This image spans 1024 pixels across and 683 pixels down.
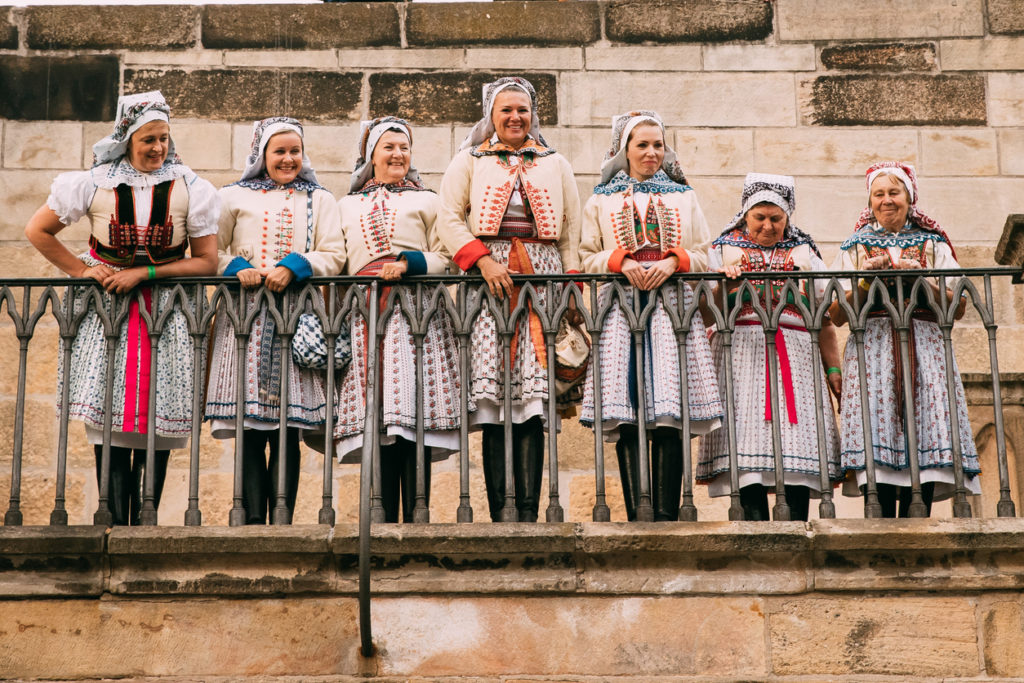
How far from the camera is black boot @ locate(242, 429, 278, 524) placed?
22.6 ft

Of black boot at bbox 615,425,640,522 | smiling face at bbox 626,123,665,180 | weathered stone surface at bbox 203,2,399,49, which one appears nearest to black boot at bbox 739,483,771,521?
black boot at bbox 615,425,640,522

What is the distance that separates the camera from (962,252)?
9023mm

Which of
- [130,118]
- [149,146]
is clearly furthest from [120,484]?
[130,118]

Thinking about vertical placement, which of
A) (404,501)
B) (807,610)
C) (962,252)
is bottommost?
(807,610)

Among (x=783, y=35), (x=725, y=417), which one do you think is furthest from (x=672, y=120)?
(x=725, y=417)

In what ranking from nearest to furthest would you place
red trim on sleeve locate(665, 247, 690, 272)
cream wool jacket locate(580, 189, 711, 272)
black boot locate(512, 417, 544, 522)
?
black boot locate(512, 417, 544, 522), red trim on sleeve locate(665, 247, 690, 272), cream wool jacket locate(580, 189, 711, 272)

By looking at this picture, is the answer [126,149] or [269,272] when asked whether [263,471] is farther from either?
[126,149]

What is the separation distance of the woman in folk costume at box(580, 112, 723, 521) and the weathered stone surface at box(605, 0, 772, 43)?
200cm

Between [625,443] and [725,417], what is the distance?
1.27 ft

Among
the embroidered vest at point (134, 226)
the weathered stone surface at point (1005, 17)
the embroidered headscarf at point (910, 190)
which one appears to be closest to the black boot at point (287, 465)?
the embroidered vest at point (134, 226)

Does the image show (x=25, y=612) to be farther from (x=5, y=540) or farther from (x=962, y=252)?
(x=962, y=252)

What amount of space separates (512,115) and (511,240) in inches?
20.0

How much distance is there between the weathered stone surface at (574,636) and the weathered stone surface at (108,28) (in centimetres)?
384

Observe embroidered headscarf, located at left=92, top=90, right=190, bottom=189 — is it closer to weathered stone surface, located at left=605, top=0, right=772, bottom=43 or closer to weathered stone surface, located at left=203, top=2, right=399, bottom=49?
weathered stone surface, located at left=203, top=2, right=399, bottom=49
